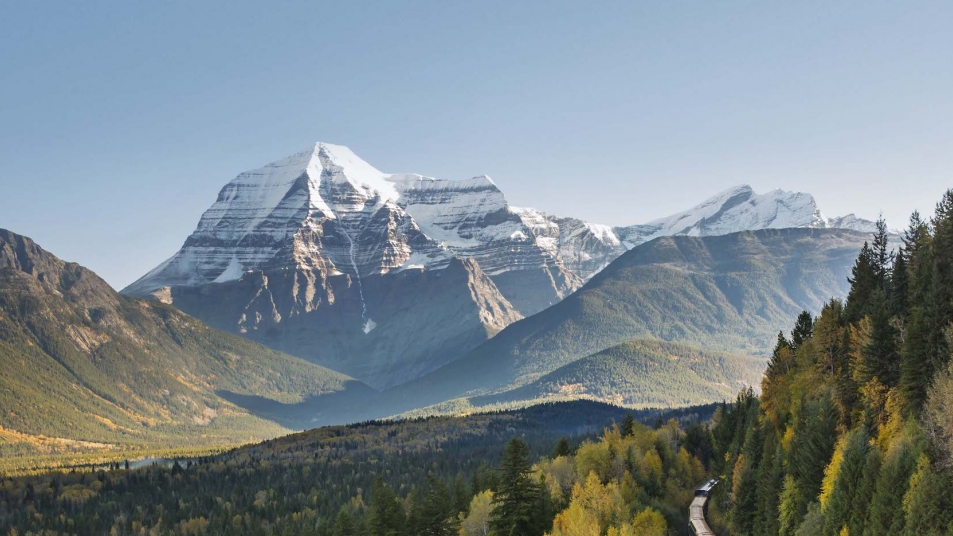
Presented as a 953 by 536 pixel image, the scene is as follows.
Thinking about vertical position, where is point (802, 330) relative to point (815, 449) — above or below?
above

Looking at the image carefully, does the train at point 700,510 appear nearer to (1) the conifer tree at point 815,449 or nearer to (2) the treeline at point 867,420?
(2) the treeline at point 867,420

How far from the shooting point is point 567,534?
425ft

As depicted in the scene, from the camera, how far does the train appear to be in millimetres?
142875

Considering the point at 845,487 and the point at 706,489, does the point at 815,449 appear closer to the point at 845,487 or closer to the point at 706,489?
the point at 845,487

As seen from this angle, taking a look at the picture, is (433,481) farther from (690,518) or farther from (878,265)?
(878,265)

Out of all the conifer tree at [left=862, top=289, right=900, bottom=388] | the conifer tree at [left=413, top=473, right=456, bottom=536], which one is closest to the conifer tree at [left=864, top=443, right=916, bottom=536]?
the conifer tree at [left=862, top=289, right=900, bottom=388]

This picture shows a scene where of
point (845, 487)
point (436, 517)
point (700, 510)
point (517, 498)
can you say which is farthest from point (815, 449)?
point (436, 517)

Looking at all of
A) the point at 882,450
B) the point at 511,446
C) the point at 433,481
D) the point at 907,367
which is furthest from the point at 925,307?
the point at 433,481

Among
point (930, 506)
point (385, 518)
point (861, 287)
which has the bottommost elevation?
point (385, 518)

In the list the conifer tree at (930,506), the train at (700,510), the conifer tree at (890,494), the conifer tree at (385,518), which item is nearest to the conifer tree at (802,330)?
the train at (700,510)

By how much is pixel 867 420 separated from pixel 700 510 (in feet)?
160

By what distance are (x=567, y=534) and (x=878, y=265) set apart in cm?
6197

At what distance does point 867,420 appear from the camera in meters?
116

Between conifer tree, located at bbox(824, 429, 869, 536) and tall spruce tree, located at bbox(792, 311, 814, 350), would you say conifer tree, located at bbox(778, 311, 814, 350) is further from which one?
conifer tree, located at bbox(824, 429, 869, 536)
